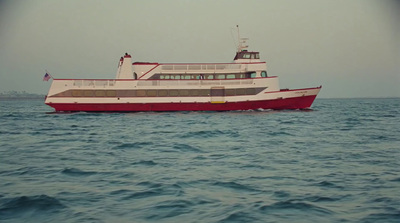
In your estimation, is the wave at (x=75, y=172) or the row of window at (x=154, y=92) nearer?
the wave at (x=75, y=172)

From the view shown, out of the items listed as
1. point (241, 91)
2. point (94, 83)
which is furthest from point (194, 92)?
point (94, 83)

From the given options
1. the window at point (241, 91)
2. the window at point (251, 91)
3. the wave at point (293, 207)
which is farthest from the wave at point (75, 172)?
the window at point (251, 91)

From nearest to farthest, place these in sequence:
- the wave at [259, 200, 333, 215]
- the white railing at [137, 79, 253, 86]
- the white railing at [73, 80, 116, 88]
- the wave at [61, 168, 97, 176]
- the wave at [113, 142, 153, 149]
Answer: the wave at [259, 200, 333, 215] < the wave at [61, 168, 97, 176] < the wave at [113, 142, 153, 149] < the white railing at [73, 80, 116, 88] < the white railing at [137, 79, 253, 86]

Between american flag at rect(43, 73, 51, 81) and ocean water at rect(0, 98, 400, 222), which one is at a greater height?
american flag at rect(43, 73, 51, 81)

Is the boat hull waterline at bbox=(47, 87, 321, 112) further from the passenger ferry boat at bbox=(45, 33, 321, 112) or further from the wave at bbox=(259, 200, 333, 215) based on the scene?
the wave at bbox=(259, 200, 333, 215)

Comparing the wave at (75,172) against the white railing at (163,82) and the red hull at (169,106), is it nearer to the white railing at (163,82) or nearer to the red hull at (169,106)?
the red hull at (169,106)

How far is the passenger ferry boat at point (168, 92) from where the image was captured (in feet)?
139

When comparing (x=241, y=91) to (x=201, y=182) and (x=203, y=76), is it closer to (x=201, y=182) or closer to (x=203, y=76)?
(x=203, y=76)

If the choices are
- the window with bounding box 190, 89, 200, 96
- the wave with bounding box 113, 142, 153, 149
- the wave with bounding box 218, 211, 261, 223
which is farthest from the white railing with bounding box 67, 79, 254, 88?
the wave with bounding box 218, 211, 261, 223

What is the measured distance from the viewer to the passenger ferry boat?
139 feet

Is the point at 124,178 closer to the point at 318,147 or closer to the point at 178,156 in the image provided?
the point at 178,156

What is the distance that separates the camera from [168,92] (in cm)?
4253

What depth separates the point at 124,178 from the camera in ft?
34.4

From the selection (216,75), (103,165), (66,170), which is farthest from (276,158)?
(216,75)
